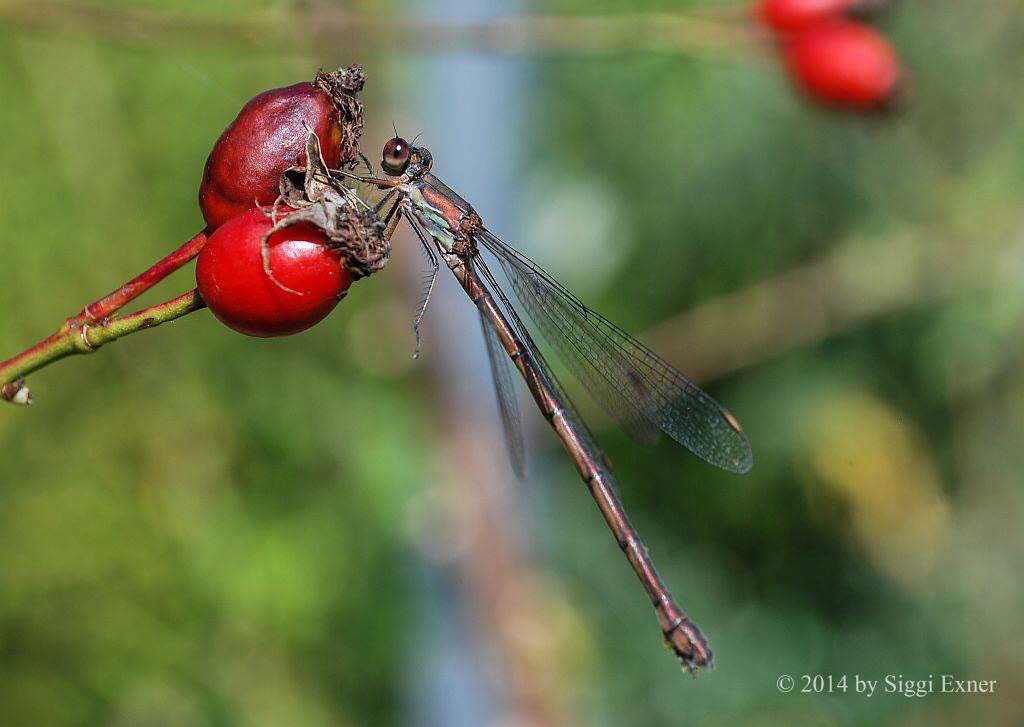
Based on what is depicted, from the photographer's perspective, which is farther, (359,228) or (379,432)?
(379,432)

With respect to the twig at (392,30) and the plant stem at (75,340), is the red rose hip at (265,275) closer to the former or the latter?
the plant stem at (75,340)

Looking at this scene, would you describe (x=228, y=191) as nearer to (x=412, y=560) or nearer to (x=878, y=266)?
(x=412, y=560)

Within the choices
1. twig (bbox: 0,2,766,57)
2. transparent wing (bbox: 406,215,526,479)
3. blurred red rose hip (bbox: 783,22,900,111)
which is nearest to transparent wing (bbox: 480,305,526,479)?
transparent wing (bbox: 406,215,526,479)

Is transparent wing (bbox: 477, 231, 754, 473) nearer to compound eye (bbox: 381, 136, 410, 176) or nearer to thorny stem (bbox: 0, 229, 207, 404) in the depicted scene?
compound eye (bbox: 381, 136, 410, 176)

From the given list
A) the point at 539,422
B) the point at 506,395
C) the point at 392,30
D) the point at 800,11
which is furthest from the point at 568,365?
the point at 800,11

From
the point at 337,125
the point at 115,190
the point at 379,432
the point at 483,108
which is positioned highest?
the point at 483,108

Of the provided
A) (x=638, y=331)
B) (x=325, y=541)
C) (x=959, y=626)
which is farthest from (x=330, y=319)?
(x=959, y=626)

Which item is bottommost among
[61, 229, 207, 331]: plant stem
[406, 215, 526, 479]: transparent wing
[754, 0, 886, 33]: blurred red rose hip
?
[61, 229, 207, 331]: plant stem

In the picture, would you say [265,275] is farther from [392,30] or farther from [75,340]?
[392,30]
